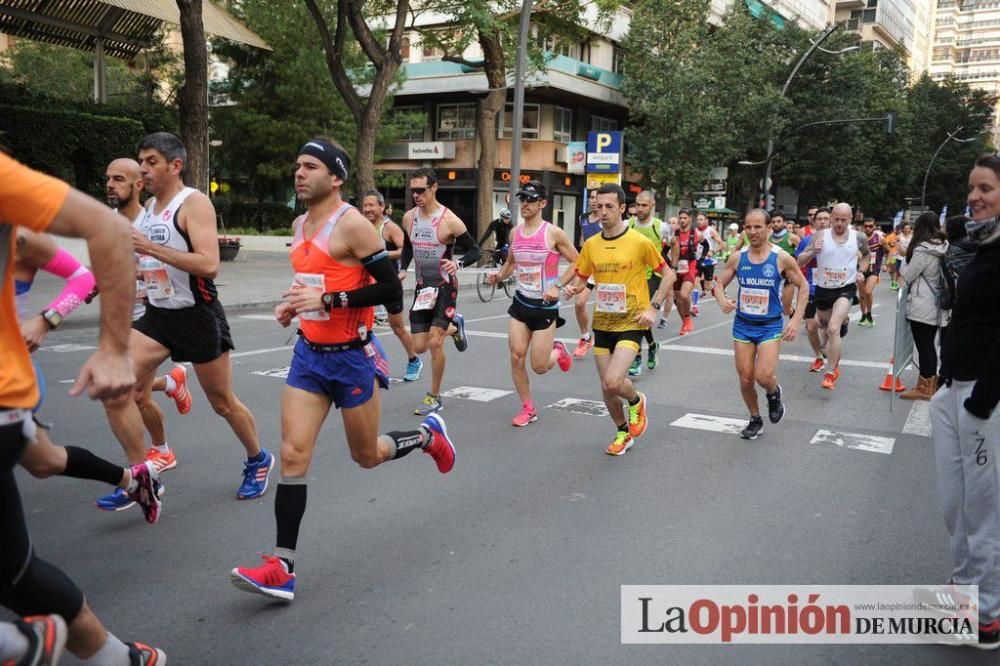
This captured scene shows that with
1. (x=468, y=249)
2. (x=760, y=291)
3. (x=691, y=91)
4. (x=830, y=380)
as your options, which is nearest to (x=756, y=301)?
(x=760, y=291)

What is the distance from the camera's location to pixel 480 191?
29109 millimetres

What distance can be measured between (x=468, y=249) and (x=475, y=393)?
1443 millimetres

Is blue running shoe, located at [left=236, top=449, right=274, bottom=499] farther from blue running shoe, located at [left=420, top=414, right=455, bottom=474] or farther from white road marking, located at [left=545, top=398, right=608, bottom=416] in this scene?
white road marking, located at [left=545, top=398, right=608, bottom=416]

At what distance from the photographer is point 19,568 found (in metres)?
2.20

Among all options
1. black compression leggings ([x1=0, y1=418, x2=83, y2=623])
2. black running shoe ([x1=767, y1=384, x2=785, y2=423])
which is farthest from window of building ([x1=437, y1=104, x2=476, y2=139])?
black compression leggings ([x1=0, y1=418, x2=83, y2=623])

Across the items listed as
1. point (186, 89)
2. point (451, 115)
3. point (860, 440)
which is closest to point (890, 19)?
point (451, 115)

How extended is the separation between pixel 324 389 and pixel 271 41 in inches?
1342

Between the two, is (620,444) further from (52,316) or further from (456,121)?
(456,121)

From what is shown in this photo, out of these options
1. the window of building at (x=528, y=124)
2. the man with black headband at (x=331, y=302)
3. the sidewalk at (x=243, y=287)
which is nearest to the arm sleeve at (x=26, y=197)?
the man with black headband at (x=331, y=302)

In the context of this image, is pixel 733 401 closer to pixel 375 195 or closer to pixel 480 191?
pixel 375 195

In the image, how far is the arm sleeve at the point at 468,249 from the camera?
7402 millimetres

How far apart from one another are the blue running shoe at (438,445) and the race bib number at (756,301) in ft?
10.2

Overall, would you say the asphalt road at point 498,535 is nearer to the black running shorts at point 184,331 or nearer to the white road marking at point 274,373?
the black running shorts at point 184,331

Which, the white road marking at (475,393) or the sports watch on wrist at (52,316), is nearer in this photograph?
Answer: the sports watch on wrist at (52,316)
